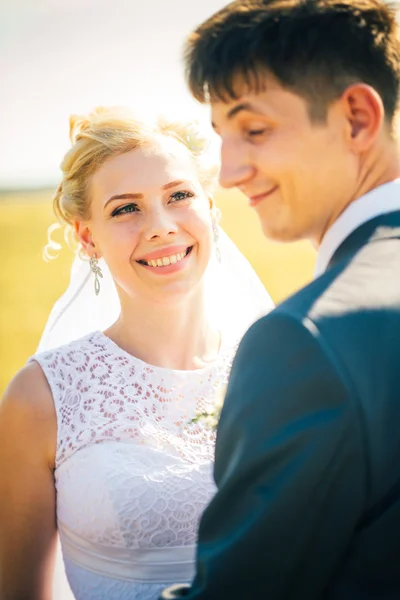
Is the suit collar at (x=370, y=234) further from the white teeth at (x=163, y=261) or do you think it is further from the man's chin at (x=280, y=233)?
the white teeth at (x=163, y=261)

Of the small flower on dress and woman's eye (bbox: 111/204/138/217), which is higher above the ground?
woman's eye (bbox: 111/204/138/217)

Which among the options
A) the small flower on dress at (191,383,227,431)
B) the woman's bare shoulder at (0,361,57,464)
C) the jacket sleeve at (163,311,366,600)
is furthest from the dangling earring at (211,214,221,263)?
the jacket sleeve at (163,311,366,600)

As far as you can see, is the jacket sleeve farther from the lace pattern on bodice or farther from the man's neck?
the lace pattern on bodice

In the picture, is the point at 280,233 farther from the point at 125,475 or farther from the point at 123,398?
the point at 123,398

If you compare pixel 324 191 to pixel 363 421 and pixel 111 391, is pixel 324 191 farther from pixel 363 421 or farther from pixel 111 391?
pixel 111 391

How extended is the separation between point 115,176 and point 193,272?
0.63 meters

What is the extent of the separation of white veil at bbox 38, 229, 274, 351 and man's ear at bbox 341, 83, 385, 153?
7.97 ft

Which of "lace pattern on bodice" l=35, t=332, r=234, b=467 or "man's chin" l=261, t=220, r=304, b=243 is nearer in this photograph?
"man's chin" l=261, t=220, r=304, b=243

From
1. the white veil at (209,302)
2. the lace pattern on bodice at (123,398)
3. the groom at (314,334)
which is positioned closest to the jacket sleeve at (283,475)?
the groom at (314,334)

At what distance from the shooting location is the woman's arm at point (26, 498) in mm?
3223

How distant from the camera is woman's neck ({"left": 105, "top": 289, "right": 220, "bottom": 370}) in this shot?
373 centimetres

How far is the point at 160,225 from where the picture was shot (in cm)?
358

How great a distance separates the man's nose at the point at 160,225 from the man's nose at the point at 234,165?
1.74 metres

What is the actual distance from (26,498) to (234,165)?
206 centimetres
